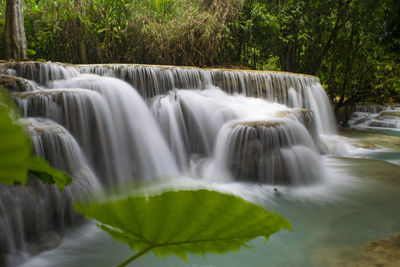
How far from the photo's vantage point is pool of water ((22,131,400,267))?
8.91 feet

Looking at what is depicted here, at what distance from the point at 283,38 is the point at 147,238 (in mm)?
13118

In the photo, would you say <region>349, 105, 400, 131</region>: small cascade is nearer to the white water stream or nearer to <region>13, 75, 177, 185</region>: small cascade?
the white water stream

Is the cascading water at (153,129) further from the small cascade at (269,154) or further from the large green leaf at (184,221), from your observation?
the large green leaf at (184,221)

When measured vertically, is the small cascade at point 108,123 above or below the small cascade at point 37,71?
below

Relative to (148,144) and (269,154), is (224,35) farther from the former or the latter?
(269,154)

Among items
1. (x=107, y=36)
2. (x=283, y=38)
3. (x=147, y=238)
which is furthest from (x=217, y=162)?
(x=283, y=38)

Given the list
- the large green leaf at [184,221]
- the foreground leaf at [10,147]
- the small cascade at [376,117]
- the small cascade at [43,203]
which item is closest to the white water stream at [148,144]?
the small cascade at [43,203]

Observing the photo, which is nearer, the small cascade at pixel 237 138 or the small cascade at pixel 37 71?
the small cascade at pixel 237 138

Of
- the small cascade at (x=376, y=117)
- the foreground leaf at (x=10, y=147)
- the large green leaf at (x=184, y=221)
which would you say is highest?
the foreground leaf at (x=10, y=147)

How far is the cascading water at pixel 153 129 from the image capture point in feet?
13.4

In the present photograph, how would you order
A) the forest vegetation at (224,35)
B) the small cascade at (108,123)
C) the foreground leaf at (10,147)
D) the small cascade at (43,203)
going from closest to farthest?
the foreground leaf at (10,147), the small cascade at (43,203), the small cascade at (108,123), the forest vegetation at (224,35)

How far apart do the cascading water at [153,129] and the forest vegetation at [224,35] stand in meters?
3.16

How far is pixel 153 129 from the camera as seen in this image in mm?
5582

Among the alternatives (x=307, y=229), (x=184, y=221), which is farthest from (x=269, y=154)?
(x=184, y=221)
